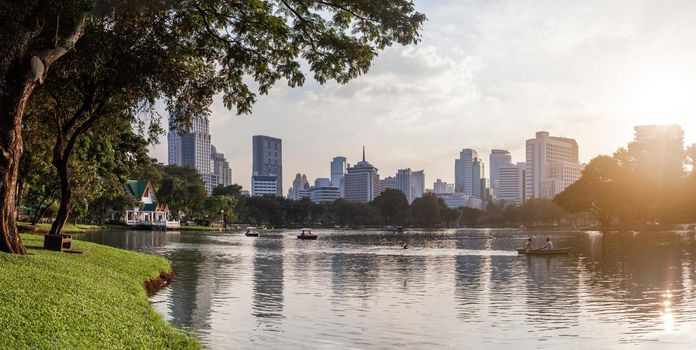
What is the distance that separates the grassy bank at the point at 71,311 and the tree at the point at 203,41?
3313 millimetres

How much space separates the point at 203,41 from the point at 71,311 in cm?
1262

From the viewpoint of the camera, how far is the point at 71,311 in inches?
527

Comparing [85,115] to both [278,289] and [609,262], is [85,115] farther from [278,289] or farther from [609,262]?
[609,262]

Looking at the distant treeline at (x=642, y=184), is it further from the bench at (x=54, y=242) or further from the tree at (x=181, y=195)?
the bench at (x=54, y=242)

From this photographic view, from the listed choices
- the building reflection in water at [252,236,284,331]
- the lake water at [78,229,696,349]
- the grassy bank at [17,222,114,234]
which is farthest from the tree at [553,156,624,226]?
the building reflection in water at [252,236,284,331]

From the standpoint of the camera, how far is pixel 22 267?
18.0 metres

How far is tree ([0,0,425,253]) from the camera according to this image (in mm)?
17953

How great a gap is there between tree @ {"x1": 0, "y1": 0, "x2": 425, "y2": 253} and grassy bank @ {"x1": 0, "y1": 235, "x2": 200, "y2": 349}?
3.31 m

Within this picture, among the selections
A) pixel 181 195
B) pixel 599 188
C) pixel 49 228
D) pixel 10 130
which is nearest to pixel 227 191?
pixel 181 195

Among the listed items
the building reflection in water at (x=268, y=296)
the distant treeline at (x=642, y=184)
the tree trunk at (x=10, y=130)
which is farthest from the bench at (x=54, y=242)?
the distant treeline at (x=642, y=184)

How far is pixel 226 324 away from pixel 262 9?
9.87 m

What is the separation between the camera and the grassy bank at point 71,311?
11.0m

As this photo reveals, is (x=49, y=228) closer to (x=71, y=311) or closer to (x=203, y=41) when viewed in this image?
(x=203, y=41)

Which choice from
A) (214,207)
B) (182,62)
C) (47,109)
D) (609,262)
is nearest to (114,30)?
(182,62)
